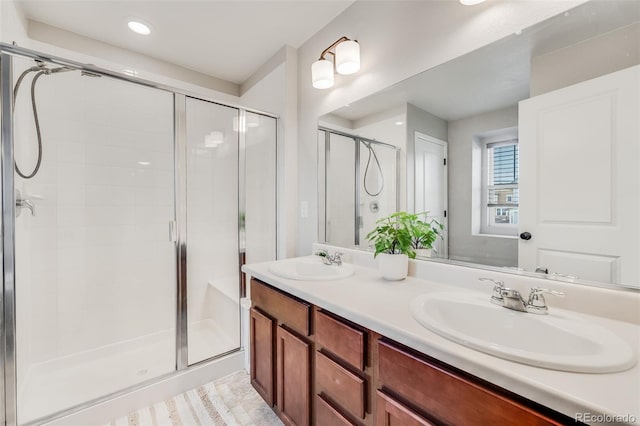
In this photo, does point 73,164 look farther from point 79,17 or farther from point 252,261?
point 252,261

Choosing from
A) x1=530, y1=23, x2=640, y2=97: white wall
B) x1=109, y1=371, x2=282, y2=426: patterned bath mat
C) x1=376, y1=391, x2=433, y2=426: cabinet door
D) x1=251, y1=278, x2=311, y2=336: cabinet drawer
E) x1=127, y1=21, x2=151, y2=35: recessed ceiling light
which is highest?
x1=127, y1=21, x2=151, y2=35: recessed ceiling light

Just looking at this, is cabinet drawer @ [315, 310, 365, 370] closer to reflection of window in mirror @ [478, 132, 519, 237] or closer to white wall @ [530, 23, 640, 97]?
reflection of window in mirror @ [478, 132, 519, 237]

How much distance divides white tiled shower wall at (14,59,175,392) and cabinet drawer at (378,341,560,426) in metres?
1.84

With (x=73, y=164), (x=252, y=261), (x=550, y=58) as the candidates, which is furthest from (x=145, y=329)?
(x=550, y=58)

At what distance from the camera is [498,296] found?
0.93 m

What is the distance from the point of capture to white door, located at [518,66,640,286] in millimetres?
800

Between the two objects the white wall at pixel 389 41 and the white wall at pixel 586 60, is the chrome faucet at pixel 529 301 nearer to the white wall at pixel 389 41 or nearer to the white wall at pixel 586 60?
the white wall at pixel 586 60

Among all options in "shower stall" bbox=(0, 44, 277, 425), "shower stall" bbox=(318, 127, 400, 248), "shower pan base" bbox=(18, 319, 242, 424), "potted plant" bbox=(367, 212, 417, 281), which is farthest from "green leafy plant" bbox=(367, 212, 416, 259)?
"shower pan base" bbox=(18, 319, 242, 424)

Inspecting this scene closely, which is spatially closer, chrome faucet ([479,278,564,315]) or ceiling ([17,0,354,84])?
chrome faucet ([479,278,564,315])

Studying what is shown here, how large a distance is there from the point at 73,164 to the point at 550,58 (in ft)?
9.66

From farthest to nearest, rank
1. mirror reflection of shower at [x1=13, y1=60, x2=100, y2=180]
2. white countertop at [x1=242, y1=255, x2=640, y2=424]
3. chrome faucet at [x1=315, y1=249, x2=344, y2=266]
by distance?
chrome faucet at [x1=315, y1=249, x2=344, y2=266], mirror reflection of shower at [x1=13, y1=60, x2=100, y2=180], white countertop at [x1=242, y1=255, x2=640, y2=424]

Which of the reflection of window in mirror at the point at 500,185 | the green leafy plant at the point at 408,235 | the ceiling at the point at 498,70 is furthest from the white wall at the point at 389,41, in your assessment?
the green leafy plant at the point at 408,235

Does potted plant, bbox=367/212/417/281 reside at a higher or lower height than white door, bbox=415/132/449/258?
lower

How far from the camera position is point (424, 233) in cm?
132
